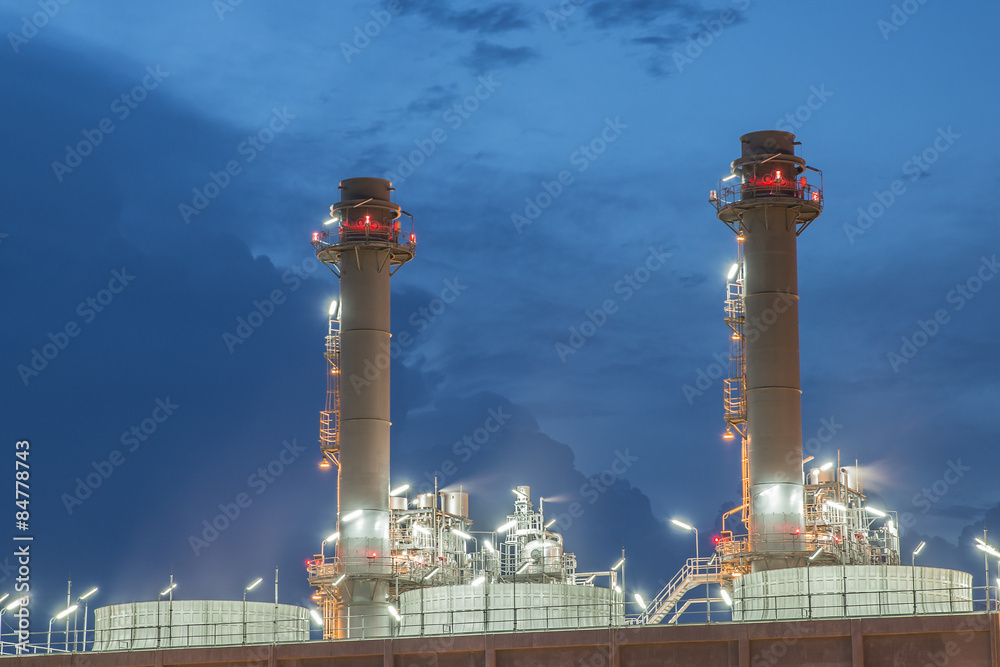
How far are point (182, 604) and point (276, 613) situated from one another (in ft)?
12.2

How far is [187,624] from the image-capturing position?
179ft

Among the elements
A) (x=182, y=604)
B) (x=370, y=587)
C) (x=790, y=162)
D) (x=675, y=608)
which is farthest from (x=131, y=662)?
(x=790, y=162)

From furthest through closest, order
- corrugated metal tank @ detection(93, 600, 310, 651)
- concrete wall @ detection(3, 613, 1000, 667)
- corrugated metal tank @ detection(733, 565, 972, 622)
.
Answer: corrugated metal tank @ detection(93, 600, 310, 651), corrugated metal tank @ detection(733, 565, 972, 622), concrete wall @ detection(3, 613, 1000, 667)

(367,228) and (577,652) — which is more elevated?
(367,228)

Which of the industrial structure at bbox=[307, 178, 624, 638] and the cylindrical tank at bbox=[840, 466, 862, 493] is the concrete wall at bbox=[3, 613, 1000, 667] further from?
the cylindrical tank at bbox=[840, 466, 862, 493]

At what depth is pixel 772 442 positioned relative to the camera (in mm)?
66812

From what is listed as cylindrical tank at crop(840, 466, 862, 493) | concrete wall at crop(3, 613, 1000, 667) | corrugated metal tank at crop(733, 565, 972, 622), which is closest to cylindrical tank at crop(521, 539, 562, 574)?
cylindrical tank at crop(840, 466, 862, 493)

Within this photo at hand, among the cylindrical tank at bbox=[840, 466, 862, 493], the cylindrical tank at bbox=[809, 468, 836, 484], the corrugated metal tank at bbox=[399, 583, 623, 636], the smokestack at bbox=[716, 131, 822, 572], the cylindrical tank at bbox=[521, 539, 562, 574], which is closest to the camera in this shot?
the corrugated metal tank at bbox=[399, 583, 623, 636]

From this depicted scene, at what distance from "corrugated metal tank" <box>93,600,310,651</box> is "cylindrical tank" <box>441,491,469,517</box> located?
30634 mm

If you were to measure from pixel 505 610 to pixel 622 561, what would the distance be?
4483 mm

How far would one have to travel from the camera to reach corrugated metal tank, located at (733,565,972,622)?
158 ft

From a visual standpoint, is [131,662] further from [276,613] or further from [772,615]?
[772,615]

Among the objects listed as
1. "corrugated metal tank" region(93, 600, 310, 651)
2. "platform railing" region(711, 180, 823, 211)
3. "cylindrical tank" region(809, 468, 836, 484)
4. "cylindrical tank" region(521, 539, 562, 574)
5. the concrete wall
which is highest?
"platform railing" region(711, 180, 823, 211)

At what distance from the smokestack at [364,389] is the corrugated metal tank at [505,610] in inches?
801
